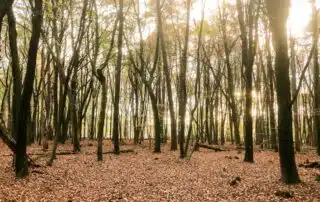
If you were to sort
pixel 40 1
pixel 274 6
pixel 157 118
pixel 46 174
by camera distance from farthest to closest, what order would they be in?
1. pixel 157 118
2. pixel 46 174
3. pixel 40 1
4. pixel 274 6

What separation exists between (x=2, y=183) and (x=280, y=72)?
9.08 m

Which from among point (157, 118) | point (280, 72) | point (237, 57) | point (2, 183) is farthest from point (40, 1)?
point (237, 57)

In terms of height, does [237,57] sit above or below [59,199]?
above

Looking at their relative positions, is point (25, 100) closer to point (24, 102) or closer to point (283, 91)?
point (24, 102)

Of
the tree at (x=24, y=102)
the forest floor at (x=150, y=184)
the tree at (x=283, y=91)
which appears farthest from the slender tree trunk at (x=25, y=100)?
the tree at (x=283, y=91)

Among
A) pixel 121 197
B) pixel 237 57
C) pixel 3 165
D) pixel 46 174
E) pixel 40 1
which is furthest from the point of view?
pixel 237 57

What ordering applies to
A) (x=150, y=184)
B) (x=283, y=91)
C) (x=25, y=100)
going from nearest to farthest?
(x=283, y=91), (x=150, y=184), (x=25, y=100)

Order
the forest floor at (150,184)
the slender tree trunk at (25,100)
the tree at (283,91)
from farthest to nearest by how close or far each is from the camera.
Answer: the slender tree trunk at (25,100)
the tree at (283,91)
the forest floor at (150,184)

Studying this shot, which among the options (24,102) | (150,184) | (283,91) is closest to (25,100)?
(24,102)

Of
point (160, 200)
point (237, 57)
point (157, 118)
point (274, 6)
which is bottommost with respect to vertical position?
point (160, 200)

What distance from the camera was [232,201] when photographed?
6859 millimetres

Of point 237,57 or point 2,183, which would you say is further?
point 237,57

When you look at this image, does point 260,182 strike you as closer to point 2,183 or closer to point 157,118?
point 2,183

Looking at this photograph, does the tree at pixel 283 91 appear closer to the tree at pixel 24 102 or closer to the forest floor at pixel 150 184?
the forest floor at pixel 150 184
